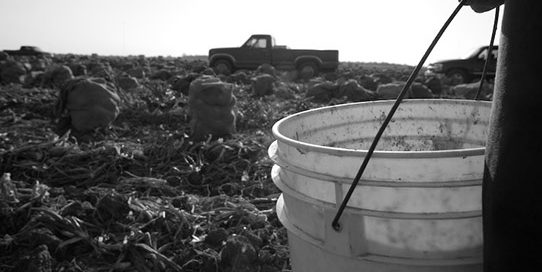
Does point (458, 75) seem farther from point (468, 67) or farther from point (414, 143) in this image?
point (414, 143)

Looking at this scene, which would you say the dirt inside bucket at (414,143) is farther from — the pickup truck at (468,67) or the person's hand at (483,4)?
the pickup truck at (468,67)

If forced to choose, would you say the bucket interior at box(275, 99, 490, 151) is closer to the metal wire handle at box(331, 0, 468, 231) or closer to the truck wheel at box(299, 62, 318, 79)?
the metal wire handle at box(331, 0, 468, 231)

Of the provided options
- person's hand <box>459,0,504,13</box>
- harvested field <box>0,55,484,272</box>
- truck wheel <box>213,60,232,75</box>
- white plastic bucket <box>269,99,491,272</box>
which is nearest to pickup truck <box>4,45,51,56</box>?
truck wheel <box>213,60,232,75</box>

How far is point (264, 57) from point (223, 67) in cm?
168

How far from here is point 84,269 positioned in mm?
2803

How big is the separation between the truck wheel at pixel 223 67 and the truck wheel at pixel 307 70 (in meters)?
2.58

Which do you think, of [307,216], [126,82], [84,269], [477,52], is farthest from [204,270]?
[477,52]

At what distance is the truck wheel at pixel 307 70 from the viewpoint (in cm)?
1688

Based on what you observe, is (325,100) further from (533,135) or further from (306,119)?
(533,135)

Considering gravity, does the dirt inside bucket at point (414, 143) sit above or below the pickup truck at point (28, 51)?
below

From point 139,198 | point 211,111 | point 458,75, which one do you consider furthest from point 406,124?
point 458,75

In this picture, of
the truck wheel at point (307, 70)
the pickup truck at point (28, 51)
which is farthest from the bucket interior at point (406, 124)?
the pickup truck at point (28, 51)

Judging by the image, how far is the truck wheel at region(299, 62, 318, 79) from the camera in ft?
55.4

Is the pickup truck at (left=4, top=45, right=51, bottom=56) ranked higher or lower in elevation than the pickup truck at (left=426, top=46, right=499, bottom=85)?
higher
